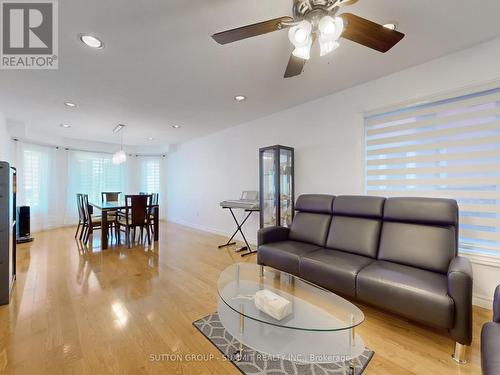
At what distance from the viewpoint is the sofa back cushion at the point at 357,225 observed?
7.95 feet

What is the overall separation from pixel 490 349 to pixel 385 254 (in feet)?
4.11

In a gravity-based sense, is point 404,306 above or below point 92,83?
below

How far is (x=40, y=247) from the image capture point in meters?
4.07

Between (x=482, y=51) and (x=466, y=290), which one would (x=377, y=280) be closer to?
(x=466, y=290)

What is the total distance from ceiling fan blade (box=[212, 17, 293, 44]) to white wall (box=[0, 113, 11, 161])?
4890mm

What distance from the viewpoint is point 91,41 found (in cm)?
200

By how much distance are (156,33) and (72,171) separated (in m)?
5.88

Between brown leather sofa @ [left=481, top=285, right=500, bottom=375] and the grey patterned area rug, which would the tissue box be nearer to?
the grey patterned area rug

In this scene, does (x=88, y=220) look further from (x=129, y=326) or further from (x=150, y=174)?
(x=129, y=326)

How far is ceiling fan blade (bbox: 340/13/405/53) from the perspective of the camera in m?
1.33

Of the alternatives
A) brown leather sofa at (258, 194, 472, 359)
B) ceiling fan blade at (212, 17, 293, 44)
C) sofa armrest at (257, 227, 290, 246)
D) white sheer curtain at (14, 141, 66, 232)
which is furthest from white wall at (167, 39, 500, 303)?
white sheer curtain at (14, 141, 66, 232)

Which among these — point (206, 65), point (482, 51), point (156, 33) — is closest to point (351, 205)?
point (482, 51)

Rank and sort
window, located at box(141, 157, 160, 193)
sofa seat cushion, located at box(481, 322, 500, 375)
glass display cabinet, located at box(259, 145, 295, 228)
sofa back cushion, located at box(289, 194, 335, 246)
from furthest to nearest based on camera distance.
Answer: window, located at box(141, 157, 160, 193) < glass display cabinet, located at box(259, 145, 295, 228) < sofa back cushion, located at box(289, 194, 335, 246) < sofa seat cushion, located at box(481, 322, 500, 375)

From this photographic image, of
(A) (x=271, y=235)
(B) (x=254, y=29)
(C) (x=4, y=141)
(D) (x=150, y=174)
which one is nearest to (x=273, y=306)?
(A) (x=271, y=235)
